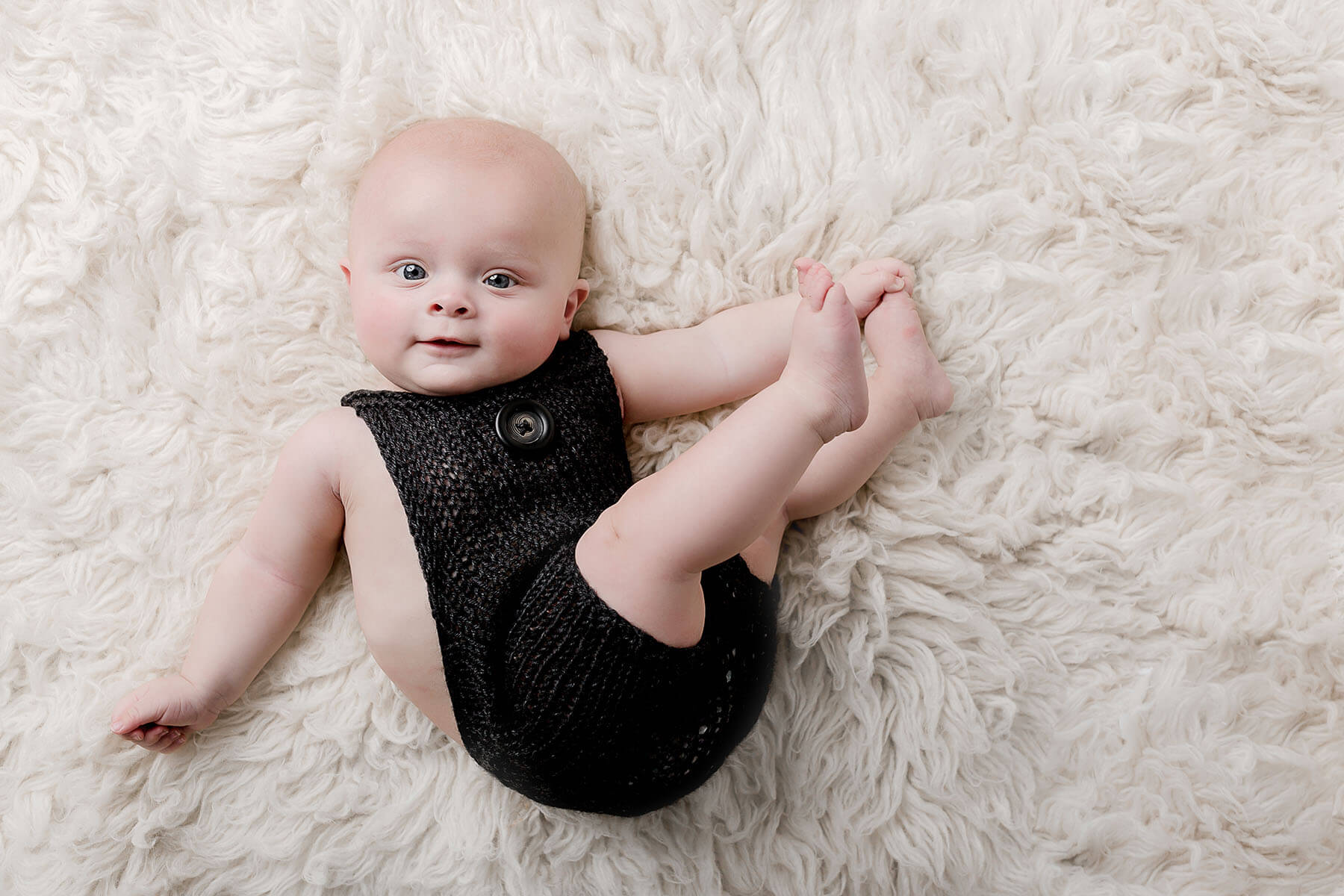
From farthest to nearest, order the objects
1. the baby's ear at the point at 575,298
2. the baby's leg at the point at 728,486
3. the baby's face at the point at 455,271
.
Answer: the baby's ear at the point at 575,298
the baby's face at the point at 455,271
the baby's leg at the point at 728,486

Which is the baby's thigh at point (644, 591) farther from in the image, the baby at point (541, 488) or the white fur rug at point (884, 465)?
the white fur rug at point (884, 465)

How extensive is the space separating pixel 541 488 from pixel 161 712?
511 millimetres

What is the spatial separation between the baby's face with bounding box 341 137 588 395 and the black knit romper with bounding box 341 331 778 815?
5cm

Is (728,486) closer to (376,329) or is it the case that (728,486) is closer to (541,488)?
(541,488)

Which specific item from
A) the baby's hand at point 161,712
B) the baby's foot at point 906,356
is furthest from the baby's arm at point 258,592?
the baby's foot at point 906,356

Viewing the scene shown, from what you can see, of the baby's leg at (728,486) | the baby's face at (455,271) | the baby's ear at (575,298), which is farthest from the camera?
the baby's ear at (575,298)

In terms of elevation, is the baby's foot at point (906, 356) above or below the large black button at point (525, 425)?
above

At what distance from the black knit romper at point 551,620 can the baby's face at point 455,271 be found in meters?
0.05

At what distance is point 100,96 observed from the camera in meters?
1.22

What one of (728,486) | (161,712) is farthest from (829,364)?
(161,712)

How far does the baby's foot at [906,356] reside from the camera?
1.13 m

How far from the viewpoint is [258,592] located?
115 cm

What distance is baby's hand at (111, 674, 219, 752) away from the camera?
1.12 m

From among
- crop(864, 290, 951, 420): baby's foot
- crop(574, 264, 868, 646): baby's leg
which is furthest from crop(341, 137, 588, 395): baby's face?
crop(864, 290, 951, 420): baby's foot
